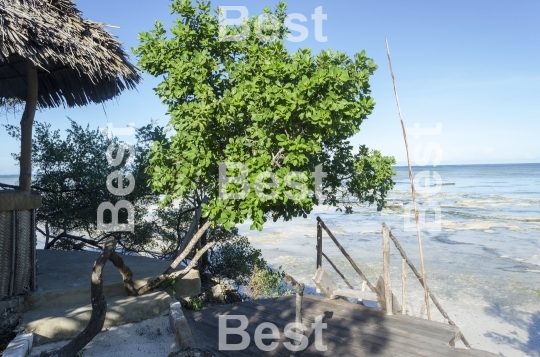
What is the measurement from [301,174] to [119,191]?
6.41 m

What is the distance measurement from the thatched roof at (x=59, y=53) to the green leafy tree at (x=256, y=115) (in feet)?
2.17

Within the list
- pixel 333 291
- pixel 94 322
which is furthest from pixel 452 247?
pixel 94 322

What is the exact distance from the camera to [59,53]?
266 inches

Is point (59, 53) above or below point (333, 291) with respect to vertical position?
above

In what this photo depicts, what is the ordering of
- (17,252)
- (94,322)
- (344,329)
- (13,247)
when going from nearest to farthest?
(94,322)
(13,247)
(17,252)
(344,329)

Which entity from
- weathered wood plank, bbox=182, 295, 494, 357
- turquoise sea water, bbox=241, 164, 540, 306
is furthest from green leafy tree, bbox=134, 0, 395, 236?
turquoise sea water, bbox=241, 164, 540, 306

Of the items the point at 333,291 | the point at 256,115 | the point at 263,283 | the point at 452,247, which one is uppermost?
the point at 256,115

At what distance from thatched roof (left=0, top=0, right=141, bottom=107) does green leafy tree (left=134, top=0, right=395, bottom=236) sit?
0.66 m

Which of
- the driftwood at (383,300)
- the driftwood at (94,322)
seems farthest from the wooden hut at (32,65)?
the driftwood at (383,300)

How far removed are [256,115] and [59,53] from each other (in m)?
3.33

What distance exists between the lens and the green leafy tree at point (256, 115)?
6051mm

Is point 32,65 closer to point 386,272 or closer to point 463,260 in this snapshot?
point 386,272

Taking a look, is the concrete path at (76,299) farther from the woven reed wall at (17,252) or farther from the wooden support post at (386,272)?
the wooden support post at (386,272)

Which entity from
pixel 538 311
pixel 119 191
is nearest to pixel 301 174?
pixel 119 191
